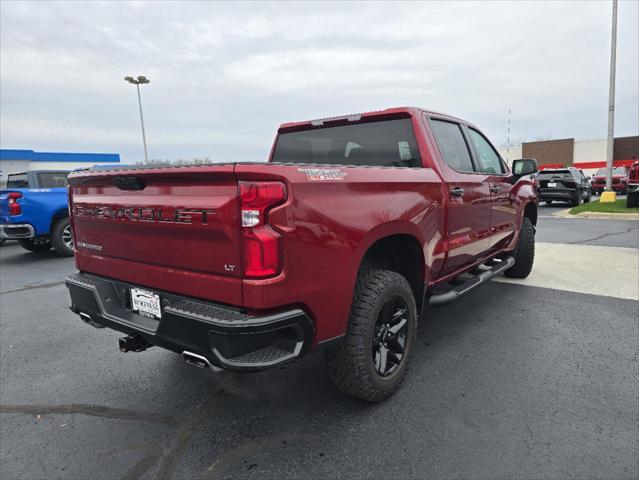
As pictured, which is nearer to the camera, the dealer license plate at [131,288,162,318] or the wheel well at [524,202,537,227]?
the dealer license plate at [131,288,162,318]

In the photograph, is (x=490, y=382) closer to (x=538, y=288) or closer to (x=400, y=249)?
(x=400, y=249)

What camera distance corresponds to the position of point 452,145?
3639 millimetres

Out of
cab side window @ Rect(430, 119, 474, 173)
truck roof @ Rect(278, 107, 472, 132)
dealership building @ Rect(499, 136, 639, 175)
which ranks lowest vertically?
cab side window @ Rect(430, 119, 474, 173)

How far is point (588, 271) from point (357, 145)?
4.22m

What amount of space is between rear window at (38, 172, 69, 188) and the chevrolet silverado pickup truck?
665 centimetres

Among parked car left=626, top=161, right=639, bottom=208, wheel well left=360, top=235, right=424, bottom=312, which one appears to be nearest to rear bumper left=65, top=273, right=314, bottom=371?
wheel well left=360, top=235, right=424, bottom=312

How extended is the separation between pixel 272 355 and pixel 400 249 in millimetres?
1348

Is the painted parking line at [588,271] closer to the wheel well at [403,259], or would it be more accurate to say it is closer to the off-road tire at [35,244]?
the wheel well at [403,259]

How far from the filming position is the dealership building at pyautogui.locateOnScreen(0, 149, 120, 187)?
119ft

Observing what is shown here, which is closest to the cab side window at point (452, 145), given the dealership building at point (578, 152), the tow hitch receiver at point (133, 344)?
the tow hitch receiver at point (133, 344)

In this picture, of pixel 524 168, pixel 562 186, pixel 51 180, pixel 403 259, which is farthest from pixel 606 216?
pixel 51 180

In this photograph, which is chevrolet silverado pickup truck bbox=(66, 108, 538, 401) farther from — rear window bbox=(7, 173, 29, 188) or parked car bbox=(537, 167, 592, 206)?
parked car bbox=(537, 167, 592, 206)

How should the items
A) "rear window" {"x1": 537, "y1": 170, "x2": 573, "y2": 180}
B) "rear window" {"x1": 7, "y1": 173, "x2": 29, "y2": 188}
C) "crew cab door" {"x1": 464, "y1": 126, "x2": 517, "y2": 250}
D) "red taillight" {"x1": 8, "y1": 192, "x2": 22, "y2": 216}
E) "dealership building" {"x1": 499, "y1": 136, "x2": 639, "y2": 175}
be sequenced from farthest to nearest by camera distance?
1. "dealership building" {"x1": 499, "y1": 136, "x2": 639, "y2": 175}
2. "rear window" {"x1": 537, "y1": 170, "x2": 573, "y2": 180}
3. "rear window" {"x1": 7, "y1": 173, "x2": 29, "y2": 188}
4. "red taillight" {"x1": 8, "y1": 192, "x2": 22, "y2": 216}
5. "crew cab door" {"x1": 464, "y1": 126, "x2": 517, "y2": 250}

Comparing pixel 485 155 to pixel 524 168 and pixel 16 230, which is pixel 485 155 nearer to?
pixel 524 168
